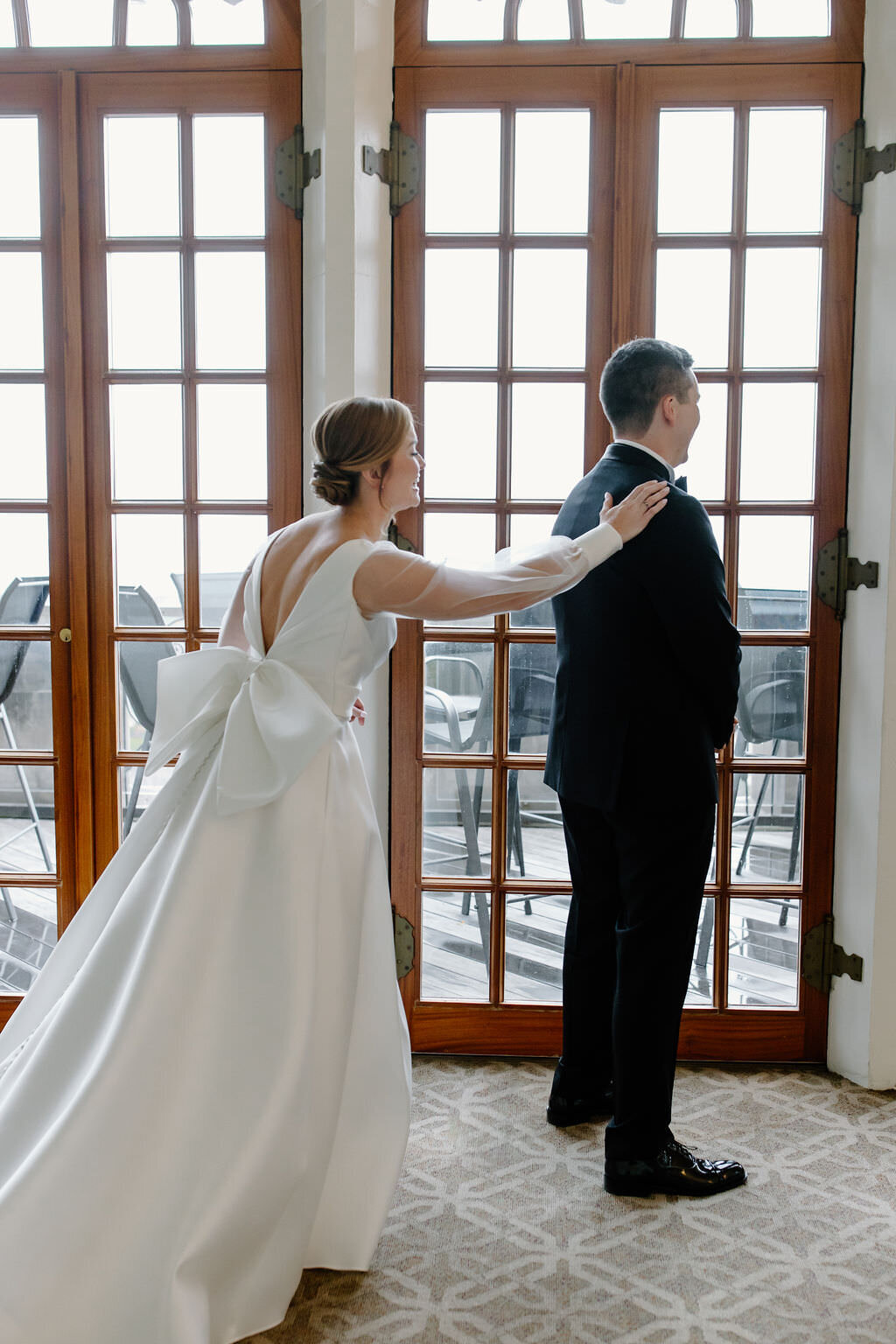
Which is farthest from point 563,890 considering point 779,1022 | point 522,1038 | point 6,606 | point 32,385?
point 32,385

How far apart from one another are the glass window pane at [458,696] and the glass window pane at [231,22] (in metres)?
1.64

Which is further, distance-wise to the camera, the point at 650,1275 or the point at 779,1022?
the point at 779,1022

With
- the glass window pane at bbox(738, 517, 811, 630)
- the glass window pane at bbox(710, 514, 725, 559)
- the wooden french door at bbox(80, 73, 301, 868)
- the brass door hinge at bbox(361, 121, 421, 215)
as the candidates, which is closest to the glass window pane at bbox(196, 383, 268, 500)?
the wooden french door at bbox(80, 73, 301, 868)

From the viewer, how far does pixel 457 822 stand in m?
2.98

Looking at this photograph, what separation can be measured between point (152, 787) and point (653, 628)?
153 cm

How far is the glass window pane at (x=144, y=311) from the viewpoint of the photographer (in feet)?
9.39

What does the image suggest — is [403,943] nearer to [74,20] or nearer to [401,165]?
[401,165]

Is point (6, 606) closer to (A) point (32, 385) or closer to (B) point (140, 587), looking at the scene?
(B) point (140, 587)

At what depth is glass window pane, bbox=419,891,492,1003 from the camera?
118 inches

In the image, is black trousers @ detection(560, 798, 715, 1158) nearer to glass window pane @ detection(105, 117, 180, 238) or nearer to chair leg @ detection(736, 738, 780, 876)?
chair leg @ detection(736, 738, 780, 876)

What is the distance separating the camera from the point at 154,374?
2879mm

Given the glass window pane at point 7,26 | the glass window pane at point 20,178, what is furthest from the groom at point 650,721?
the glass window pane at point 7,26

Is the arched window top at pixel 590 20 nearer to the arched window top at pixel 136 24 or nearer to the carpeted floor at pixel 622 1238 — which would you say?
the arched window top at pixel 136 24

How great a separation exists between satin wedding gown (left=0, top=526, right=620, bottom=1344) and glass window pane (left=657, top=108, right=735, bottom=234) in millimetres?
1156
